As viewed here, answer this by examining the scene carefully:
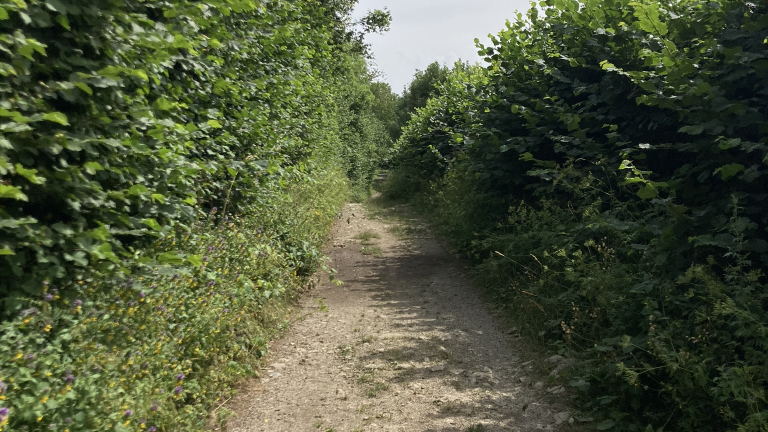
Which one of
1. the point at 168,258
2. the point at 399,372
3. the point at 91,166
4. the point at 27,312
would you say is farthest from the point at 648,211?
the point at 27,312

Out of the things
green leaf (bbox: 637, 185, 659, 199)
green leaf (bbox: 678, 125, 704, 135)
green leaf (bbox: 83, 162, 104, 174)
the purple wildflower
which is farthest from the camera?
green leaf (bbox: 637, 185, 659, 199)

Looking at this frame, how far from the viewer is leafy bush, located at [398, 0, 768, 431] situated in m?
3.55

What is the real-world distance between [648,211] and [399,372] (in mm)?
3057

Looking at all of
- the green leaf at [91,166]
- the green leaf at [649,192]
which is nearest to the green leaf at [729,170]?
the green leaf at [649,192]

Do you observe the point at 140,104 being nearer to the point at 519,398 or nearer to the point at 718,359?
the point at 519,398

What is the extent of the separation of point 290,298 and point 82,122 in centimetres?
422

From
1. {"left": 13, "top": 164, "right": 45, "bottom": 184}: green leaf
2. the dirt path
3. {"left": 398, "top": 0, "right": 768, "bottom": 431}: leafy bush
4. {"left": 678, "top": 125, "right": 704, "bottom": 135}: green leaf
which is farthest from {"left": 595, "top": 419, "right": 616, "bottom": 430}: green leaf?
{"left": 13, "top": 164, "right": 45, "bottom": 184}: green leaf

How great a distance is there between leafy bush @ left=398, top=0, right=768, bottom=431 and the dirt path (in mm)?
483

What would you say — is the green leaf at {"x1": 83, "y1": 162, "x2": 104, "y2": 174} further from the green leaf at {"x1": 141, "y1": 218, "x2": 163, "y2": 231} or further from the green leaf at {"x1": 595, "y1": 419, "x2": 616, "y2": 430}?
the green leaf at {"x1": 595, "y1": 419, "x2": 616, "y2": 430}

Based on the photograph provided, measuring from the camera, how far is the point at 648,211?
208 inches

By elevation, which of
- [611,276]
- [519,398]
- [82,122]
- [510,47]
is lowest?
[519,398]

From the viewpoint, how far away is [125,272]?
10.9 feet

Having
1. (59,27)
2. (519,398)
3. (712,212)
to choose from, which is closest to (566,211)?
(712,212)

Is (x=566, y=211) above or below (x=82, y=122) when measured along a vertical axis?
below
